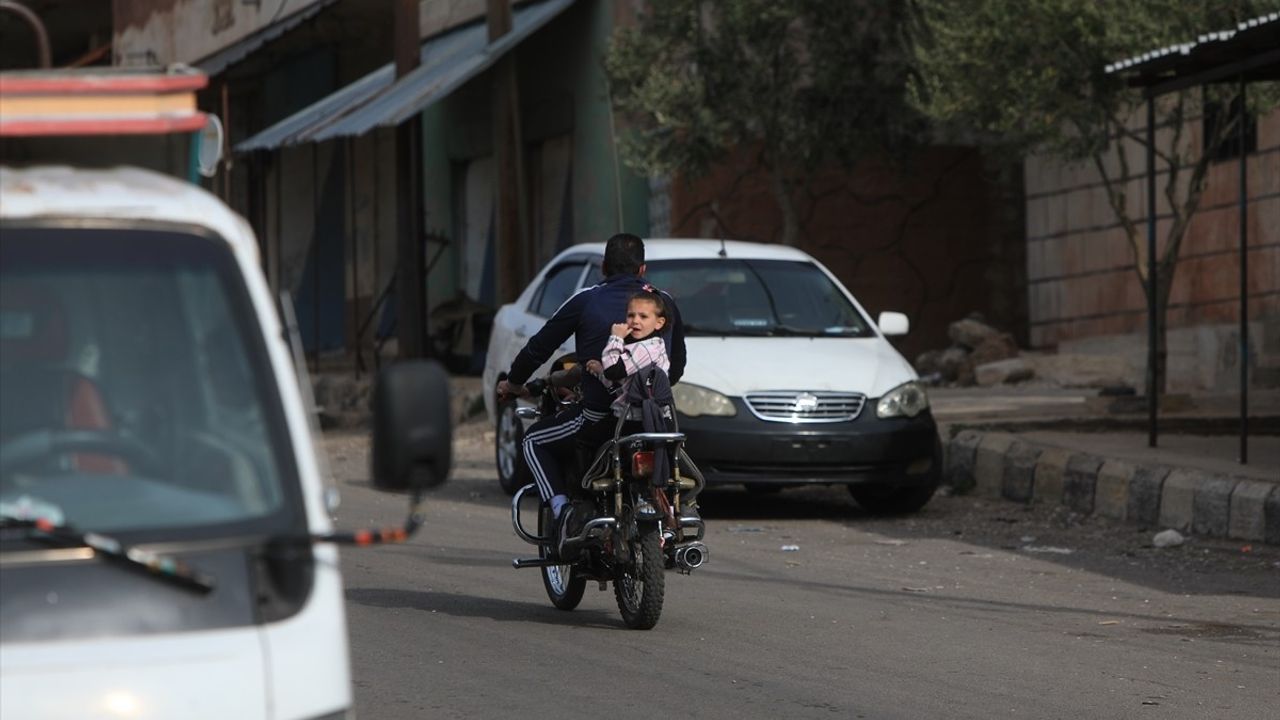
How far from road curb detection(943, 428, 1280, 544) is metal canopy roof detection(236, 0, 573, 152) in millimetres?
8707

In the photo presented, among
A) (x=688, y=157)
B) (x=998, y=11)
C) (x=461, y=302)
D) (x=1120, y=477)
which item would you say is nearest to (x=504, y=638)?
(x=1120, y=477)

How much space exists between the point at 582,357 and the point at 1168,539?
14.5 ft

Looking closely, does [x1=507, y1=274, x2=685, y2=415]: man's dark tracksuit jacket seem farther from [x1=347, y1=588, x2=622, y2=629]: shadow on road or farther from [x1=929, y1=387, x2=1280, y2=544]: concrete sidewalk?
[x1=929, y1=387, x2=1280, y2=544]: concrete sidewalk

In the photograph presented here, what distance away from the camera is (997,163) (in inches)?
926

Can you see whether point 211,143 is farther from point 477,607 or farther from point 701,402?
point 701,402

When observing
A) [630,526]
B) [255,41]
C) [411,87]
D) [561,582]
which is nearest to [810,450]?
[561,582]

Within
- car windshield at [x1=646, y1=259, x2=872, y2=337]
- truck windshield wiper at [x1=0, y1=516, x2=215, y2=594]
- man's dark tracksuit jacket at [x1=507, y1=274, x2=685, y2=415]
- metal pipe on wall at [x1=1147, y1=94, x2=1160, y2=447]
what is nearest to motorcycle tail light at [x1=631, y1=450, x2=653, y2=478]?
man's dark tracksuit jacket at [x1=507, y1=274, x2=685, y2=415]

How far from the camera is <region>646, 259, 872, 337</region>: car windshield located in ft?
43.4

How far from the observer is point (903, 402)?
12805 mm

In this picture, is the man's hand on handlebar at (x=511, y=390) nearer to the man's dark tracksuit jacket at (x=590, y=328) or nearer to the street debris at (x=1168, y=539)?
the man's dark tracksuit jacket at (x=590, y=328)

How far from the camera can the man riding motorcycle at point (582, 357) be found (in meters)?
8.73

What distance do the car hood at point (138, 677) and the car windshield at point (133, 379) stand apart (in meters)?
0.36

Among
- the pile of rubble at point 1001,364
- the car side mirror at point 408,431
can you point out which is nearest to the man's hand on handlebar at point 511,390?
the car side mirror at point 408,431

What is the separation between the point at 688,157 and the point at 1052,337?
18.0 feet
